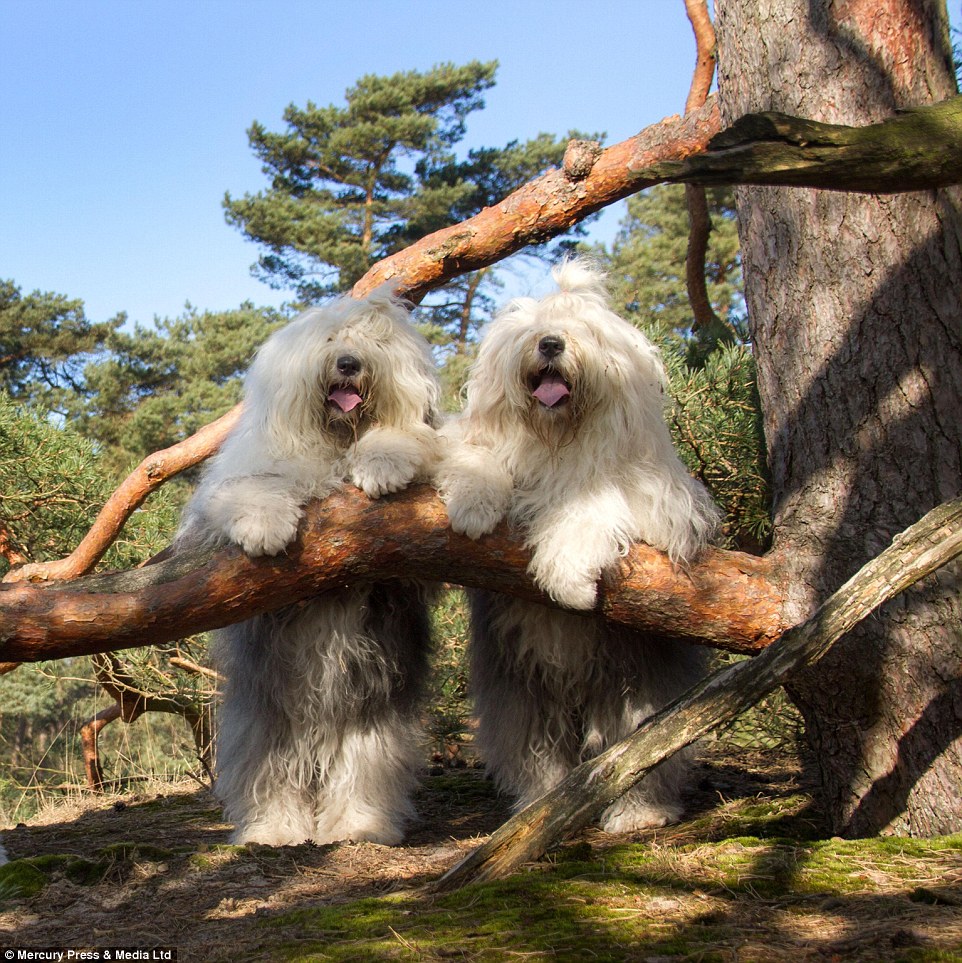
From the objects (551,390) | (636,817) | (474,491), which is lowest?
(636,817)

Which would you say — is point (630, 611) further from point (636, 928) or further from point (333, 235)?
point (333, 235)

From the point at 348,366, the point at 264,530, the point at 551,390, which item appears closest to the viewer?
the point at 264,530

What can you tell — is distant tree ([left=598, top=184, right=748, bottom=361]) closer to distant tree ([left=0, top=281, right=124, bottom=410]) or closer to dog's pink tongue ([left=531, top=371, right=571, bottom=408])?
distant tree ([left=0, top=281, right=124, bottom=410])

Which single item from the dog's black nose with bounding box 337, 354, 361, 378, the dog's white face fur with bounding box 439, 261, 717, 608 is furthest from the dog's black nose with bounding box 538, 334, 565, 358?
the dog's black nose with bounding box 337, 354, 361, 378

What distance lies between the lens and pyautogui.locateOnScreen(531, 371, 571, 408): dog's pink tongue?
3.77 meters

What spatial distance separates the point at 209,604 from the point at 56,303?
20.1 metres

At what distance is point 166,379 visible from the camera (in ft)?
72.2

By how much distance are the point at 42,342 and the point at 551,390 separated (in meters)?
19.6

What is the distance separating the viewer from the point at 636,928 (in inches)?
98.7

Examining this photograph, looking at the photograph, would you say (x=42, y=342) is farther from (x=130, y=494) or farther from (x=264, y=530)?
(x=264, y=530)

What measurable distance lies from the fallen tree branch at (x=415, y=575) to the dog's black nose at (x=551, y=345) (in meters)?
0.64

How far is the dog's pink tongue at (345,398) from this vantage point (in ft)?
13.1

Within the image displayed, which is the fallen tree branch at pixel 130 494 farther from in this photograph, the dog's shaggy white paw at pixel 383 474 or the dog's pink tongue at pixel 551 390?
the dog's pink tongue at pixel 551 390

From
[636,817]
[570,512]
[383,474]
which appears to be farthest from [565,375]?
[636,817]
